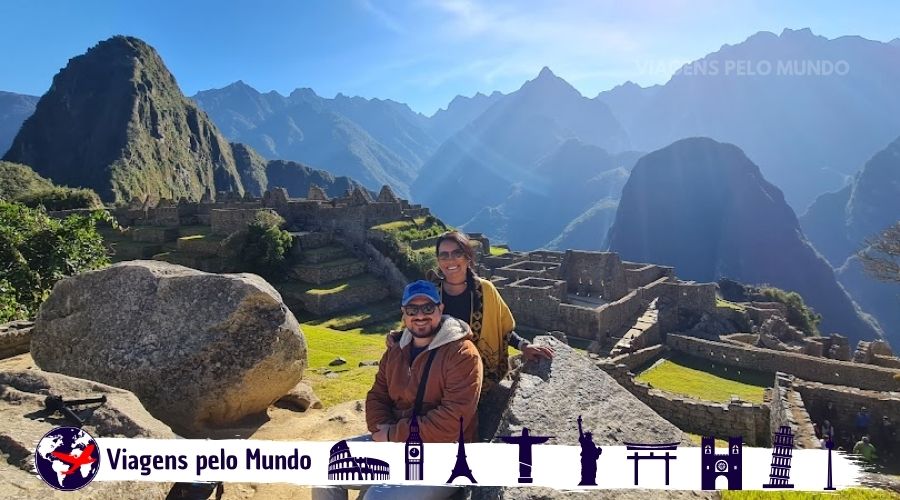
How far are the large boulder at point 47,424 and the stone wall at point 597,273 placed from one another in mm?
35589

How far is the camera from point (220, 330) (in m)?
7.39

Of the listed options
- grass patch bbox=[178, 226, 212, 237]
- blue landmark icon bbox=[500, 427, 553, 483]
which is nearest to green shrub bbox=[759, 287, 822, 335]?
blue landmark icon bbox=[500, 427, 553, 483]

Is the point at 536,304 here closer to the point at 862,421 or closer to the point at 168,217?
the point at 862,421

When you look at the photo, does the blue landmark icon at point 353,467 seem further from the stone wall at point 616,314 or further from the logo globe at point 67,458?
the stone wall at point 616,314

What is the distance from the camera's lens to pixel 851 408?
1392 cm

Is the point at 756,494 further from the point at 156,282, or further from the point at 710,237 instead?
the point at 710,237

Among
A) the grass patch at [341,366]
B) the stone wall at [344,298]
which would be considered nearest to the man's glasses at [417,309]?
the grass patch at [341,366]

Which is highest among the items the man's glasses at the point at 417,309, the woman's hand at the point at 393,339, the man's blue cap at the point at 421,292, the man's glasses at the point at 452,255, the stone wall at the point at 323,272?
the stone wall at the point at 323,272

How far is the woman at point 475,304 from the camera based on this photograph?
5.31 m

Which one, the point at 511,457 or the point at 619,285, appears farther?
the point at 619,285

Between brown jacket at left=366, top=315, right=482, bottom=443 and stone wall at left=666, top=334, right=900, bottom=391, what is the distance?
23189mm

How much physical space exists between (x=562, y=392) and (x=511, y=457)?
1155mm

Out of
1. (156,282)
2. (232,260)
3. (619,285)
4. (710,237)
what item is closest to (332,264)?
(232,260)

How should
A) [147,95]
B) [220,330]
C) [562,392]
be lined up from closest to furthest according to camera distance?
[562,392], [220,330], [147,95]
